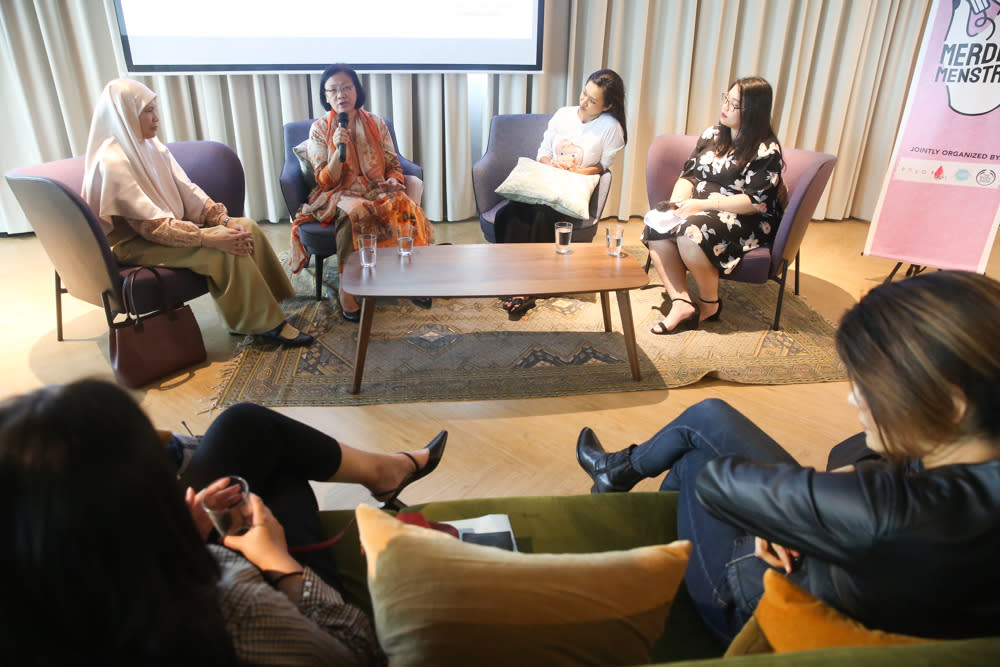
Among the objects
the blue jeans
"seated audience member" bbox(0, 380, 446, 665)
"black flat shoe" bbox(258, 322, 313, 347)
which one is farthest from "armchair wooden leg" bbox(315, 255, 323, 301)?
"seated audience member" bbox(0, 380, 446, 665)

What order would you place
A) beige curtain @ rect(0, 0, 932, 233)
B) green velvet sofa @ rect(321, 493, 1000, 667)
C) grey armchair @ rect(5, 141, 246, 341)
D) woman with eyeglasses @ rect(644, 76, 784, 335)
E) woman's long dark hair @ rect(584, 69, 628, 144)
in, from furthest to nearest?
beige curtain @ rect(0, 0, 932, 233), woman's long dark hair @ rect(584, 69, 628, 144), woman with eyeglasses @ rect(644, 76, 784, 335), grey armchair @ rect(5, 141, 246, 341), green velvet sofa @ rect(321, 493, 1000, 667)

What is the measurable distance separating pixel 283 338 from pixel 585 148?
5.84 feet

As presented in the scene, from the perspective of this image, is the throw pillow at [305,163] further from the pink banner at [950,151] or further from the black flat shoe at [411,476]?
the pink banner at [950,151]

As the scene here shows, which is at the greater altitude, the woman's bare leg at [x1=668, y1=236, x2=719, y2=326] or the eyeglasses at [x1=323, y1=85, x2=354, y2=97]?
the eyeglasses at [x1=323, y1=85, x2=354, y2=97]

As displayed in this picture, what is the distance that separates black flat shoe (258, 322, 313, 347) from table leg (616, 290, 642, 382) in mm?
1349

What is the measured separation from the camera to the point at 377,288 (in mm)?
2305

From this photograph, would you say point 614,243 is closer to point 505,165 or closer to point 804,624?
point 505,165

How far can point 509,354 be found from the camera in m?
2.73

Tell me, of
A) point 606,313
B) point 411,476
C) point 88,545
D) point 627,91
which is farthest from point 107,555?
point 627,91

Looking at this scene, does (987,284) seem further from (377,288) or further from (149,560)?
(377,288)

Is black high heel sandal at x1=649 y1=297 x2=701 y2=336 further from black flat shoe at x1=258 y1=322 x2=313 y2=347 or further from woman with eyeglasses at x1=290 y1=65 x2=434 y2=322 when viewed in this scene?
black flat shoe at x1=258 y1=322 x2=313 y2=347

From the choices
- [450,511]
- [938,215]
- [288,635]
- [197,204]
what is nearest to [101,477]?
[288,635]

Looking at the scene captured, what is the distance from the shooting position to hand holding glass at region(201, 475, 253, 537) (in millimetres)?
966

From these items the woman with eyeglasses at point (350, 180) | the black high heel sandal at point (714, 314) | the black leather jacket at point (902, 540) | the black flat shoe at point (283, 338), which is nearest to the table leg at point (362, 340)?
the black flat shoe at point (283, 338)
